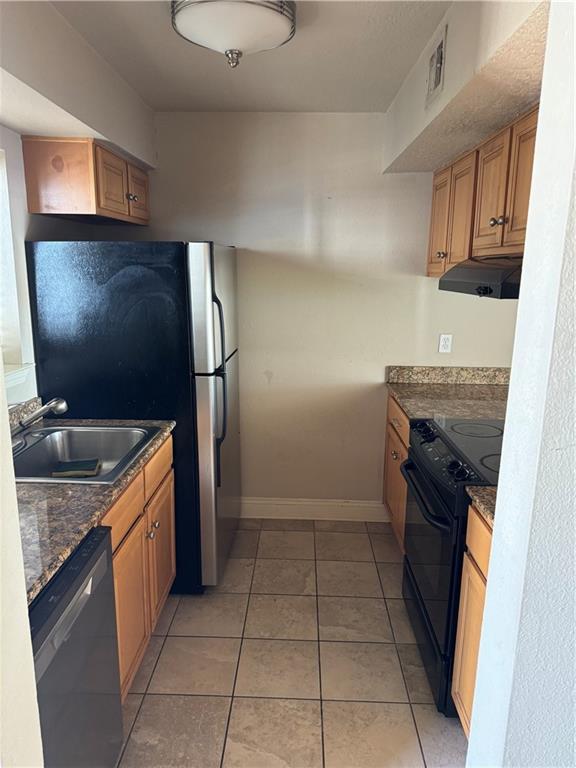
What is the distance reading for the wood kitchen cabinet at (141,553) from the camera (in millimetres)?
1668

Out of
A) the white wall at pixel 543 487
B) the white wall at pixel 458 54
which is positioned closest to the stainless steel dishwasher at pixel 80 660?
the white wall at pixel 543 487

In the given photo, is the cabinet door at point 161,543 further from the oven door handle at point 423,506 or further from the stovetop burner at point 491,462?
the stovetop burner at point 491,462

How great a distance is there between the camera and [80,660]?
127cm

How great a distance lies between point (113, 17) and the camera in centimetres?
175

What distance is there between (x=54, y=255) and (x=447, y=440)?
1.81 meters

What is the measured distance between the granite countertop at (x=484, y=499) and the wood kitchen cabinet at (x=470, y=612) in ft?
0.10

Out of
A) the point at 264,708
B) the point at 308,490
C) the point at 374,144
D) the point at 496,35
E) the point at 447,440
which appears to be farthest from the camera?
the point at 308,490

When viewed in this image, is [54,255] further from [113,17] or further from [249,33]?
[249,33]

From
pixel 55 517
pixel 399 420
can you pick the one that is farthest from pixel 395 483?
pixel 55 517

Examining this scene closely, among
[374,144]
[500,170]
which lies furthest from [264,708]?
[374,144]

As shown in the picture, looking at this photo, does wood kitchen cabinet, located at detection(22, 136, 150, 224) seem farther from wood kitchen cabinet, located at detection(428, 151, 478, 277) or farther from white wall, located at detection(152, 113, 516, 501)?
wood kitchen cabinet, located at detection(428, 151, 478, 277)

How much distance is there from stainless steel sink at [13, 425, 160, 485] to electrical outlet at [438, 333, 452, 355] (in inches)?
69.8

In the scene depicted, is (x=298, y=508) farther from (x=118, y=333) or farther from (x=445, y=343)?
(x=118, y=333)

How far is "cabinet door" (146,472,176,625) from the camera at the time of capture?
202 centimetres
